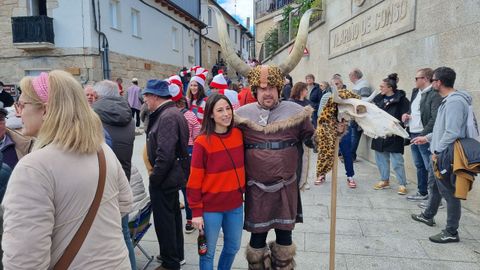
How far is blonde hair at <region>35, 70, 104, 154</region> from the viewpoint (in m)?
1.56

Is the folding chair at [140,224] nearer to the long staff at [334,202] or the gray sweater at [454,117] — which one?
the long staff at [334,202]

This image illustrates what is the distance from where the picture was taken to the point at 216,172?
276 cm

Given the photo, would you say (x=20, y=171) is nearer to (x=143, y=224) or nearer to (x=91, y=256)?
(x=91, y=256)

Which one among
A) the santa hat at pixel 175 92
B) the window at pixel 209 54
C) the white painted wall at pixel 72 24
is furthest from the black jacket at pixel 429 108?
the window at pixel 209 54

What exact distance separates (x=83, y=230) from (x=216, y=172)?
1.28 m

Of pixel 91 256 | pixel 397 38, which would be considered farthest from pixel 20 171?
pixel 397 38

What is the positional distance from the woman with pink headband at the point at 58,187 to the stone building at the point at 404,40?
498cm

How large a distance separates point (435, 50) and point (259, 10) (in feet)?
84.2

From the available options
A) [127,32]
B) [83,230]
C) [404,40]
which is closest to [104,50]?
[127,32]

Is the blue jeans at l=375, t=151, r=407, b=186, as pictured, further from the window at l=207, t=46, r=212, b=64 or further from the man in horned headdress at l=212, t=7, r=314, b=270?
the window at l=207, t=46, r=212, b=64

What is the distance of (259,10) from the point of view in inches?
1166

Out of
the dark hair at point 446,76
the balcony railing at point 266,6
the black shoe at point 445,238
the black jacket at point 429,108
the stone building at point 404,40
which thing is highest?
the balcony railing at point 266,6

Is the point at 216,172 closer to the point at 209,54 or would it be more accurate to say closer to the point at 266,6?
the point at 266,6

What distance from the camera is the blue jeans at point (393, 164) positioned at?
A: 5.91 m
